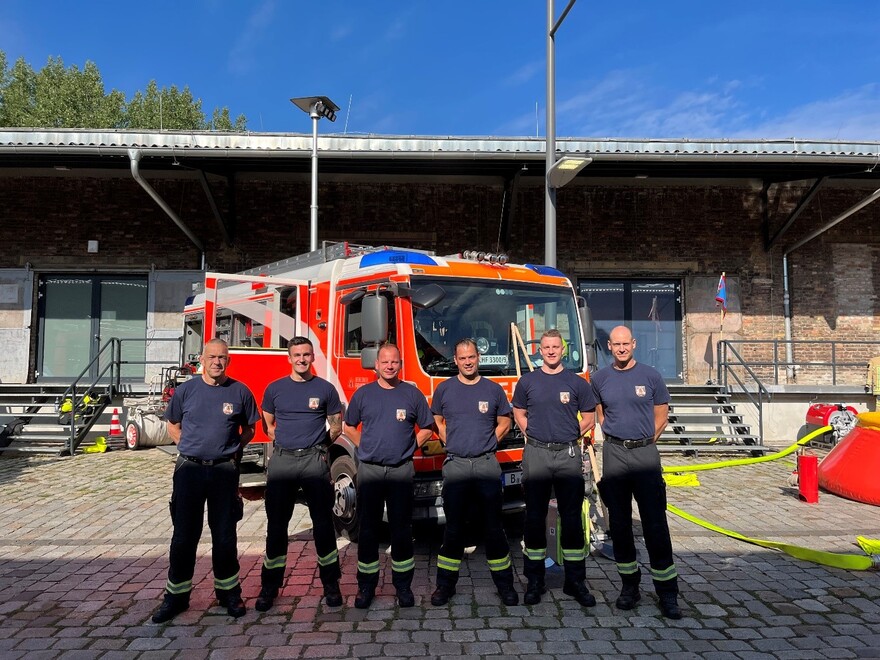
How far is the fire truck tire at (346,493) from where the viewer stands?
557 centimetres

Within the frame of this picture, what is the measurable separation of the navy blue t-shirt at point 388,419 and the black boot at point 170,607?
1.53 meters

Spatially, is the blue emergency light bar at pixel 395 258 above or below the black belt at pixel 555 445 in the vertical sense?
above

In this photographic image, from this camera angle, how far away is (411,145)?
12367mm

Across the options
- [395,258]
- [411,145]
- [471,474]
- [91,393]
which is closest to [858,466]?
[471,474]

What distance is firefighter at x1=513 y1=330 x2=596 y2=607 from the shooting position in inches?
173

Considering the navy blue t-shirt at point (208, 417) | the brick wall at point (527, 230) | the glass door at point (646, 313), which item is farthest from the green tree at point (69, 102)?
the navy blue t-shirt at point (208, 417)

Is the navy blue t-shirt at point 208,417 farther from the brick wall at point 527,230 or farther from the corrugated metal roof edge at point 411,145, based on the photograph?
the brick wall at point 527,230

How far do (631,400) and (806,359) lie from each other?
1244 cm

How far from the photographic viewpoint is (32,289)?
1434cm

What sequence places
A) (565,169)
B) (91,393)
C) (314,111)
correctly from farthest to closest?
(91,393), (314,111), (565,169)

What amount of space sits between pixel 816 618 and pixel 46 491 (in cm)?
886

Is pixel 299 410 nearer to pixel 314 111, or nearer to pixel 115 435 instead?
pixel 314 111

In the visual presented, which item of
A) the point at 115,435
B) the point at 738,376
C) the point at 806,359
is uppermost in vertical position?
the point at 806,359

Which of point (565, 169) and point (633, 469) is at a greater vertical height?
point (565, 169)
